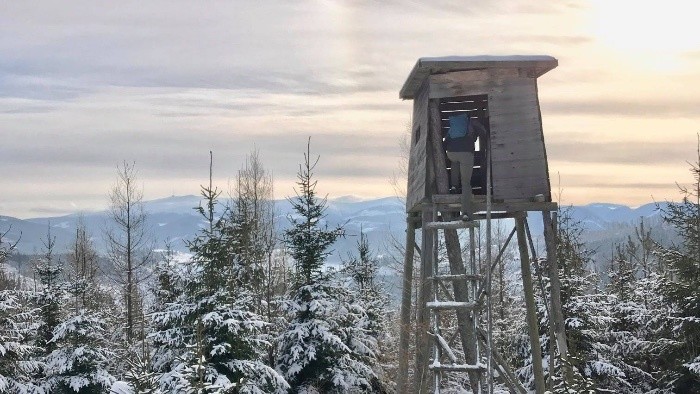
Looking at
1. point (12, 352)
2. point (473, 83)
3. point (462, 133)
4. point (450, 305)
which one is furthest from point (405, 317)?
point (12, 352)

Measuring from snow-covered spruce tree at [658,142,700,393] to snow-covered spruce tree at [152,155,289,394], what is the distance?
8.44 metres

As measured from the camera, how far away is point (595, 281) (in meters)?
19.8

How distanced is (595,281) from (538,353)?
26.1 feet

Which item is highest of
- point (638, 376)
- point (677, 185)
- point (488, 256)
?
point (677, 185)

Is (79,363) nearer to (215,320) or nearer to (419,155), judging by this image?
(215,320)

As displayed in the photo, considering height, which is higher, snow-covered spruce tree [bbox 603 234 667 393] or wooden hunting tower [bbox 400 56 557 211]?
wooden hunting tower [bbox 400 56 557 211]

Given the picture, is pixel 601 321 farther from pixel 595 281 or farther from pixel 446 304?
pixel 446 304

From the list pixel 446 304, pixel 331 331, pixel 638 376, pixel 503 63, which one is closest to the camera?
pixel 446 304

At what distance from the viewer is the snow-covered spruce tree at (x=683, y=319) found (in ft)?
52.6

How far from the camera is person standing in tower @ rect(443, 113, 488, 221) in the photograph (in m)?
11.9

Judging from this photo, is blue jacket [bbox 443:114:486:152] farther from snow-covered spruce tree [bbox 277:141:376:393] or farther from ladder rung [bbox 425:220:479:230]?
snow-covered spruce tree [bbox 277:141:376:393]

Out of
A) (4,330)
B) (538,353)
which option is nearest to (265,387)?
(4,330)

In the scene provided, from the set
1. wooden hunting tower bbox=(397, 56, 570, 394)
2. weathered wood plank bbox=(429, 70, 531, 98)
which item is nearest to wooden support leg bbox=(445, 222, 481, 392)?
wooden hunting tower bbox=(397, 56, 570, 394)

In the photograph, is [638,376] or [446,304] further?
[638,376]
